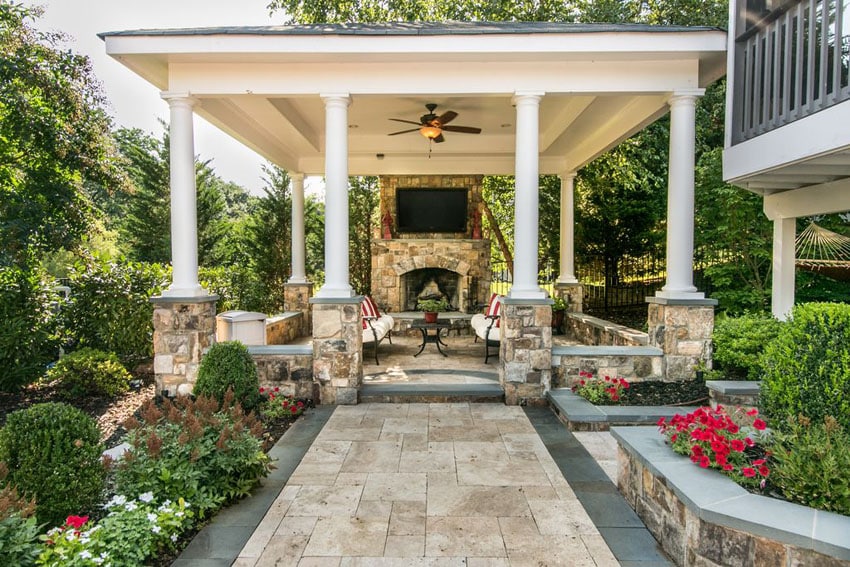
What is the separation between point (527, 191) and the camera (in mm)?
4773

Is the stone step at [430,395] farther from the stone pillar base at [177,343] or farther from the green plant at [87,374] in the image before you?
the green plant at [87,374]

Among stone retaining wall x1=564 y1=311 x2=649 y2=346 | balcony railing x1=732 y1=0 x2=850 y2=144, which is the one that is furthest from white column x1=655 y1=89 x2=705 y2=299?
stone retaining wall x1=564 y1=311 x2=649 y2=346

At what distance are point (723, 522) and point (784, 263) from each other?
13.9 feet

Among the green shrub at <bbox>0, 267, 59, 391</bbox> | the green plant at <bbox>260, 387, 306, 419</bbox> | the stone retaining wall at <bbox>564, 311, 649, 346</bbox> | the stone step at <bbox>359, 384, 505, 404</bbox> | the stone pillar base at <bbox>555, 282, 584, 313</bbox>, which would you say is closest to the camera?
the green plant at <bbox>260, 387, 306, 419</bbox>

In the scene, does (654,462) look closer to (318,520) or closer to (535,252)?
(318,520)

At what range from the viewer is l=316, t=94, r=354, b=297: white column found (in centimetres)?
479

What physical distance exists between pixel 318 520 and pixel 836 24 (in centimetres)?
453

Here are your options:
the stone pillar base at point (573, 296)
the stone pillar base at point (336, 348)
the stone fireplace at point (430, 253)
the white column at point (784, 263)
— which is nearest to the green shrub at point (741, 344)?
the white column at point (784, 263)

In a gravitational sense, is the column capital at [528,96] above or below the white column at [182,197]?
above

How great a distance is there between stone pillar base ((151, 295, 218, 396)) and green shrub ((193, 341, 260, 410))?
87 cm

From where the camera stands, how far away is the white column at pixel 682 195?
475 centimetres

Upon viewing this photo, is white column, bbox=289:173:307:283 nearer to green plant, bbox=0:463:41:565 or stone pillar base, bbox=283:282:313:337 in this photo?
stone pillar base, bbox=283:282:313:337

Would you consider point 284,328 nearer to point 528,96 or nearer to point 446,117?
point 446,117

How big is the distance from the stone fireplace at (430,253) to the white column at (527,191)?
440cm
